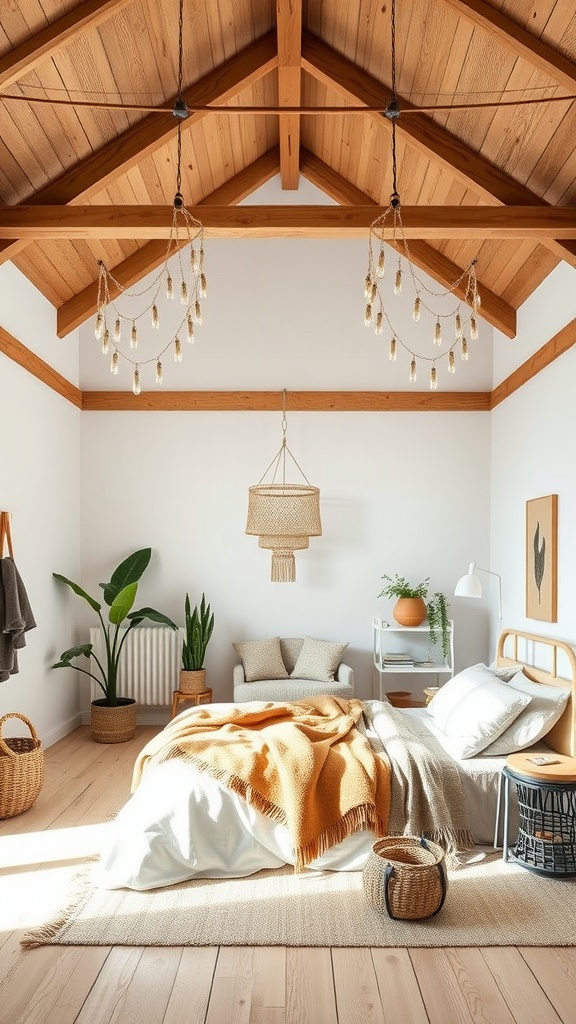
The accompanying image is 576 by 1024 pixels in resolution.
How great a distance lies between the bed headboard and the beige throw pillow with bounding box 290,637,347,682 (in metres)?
1.28

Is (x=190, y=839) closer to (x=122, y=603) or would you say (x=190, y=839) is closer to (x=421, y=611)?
(x=122, y=603)

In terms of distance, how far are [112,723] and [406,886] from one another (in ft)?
11.9

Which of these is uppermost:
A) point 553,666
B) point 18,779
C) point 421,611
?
point 421,611

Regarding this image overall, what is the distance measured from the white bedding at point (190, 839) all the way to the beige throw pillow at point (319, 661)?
267 centimetres

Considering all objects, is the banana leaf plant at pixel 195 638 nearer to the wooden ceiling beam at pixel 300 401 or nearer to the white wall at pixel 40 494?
the white wall at pixel 40 494

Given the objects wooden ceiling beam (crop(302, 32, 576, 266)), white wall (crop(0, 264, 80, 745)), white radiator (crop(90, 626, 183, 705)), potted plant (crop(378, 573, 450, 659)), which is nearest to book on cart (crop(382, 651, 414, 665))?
potted plant (crop(378, 573, 450, 659))

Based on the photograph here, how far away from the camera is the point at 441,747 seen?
4.30m

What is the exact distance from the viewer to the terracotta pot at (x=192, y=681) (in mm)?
6520

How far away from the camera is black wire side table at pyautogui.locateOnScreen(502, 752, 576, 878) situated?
3596mm

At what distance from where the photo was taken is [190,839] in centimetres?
358

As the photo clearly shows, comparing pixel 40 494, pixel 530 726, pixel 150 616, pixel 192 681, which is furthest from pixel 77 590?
pixel 530 726

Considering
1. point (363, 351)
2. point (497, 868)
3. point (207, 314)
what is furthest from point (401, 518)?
point (497, 868)

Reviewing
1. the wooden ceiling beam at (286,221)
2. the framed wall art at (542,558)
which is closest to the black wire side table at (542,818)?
the framed wall art at (542,558)

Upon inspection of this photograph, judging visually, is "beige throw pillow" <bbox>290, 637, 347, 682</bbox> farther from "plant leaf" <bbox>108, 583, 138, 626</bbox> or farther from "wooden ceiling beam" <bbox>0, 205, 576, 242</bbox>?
"wooden ceiling beam" <bbox>0, 205, 576, 242</bbox>
